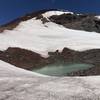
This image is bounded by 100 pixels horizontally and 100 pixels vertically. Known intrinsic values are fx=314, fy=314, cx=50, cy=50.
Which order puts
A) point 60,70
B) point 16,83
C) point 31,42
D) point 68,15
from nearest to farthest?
1. point 16,83
2. point 60,70
3. point 31,42
4. point 68,15

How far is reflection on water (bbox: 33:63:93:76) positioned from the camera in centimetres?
3155

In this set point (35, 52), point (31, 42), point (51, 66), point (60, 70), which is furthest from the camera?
point (31, 42)

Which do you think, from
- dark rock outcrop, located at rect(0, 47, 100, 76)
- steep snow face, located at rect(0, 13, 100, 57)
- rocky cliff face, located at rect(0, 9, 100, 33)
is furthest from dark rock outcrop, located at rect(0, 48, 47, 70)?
rocky cliff face, located at rect(0, 9, 100, 33)

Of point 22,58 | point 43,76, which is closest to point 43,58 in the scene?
point 22,58

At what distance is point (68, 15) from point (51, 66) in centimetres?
3243

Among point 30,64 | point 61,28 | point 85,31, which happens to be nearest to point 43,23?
point 61,28

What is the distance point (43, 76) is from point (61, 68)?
58.6ft

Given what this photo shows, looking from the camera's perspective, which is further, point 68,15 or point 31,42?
point 68,15

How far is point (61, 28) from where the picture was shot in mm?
57656

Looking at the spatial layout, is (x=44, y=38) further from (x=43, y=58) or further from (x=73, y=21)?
(x=73, y=21)

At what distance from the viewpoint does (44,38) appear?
1905 inches

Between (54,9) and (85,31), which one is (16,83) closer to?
(85,31)

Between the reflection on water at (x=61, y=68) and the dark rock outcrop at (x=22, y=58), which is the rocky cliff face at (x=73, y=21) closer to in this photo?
the dark rock outcrop at (x=22, y=58)

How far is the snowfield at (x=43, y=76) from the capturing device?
10.1 meters
